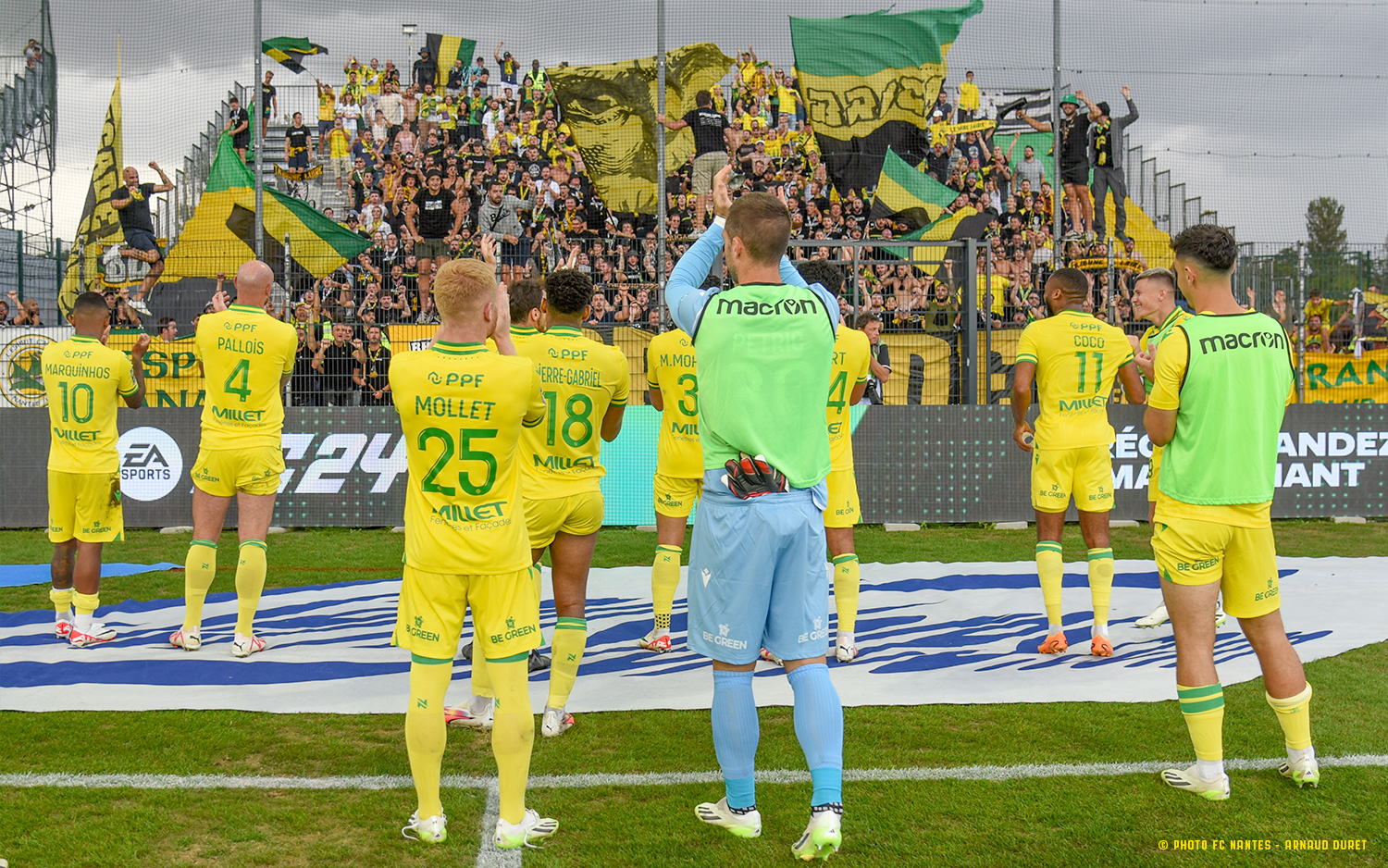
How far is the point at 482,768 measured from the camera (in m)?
4.45

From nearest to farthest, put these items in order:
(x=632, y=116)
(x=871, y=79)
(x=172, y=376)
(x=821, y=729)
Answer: (x=821, y=729) → (x=172, y=376) → (x=632, y=116) → (x=871, y=79)

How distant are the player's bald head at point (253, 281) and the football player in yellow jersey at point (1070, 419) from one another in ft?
15.4

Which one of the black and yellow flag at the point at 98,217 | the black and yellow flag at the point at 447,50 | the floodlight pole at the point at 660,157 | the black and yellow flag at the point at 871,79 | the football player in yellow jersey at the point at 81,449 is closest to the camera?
the football player in yellow jersey at the point at 81,449

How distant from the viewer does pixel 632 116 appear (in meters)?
12.8

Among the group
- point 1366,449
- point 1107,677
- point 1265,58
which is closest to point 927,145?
point 1265,58

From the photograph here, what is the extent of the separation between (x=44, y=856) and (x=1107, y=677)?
5.06 meters

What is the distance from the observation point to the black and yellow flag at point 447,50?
44.5ft

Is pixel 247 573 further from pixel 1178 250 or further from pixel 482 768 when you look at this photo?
pixel 1178 250

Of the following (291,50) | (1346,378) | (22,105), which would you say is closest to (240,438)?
(291,50)

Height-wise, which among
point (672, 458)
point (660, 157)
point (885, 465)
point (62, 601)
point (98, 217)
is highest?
point (660, 157)

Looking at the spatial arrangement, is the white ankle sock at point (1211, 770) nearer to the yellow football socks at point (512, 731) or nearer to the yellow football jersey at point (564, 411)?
the yellow football socks at point (512, 731)

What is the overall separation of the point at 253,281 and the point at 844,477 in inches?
152

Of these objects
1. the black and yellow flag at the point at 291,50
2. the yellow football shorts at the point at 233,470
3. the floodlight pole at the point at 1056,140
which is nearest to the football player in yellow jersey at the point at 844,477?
the yellow football shorts at the point at 233,470

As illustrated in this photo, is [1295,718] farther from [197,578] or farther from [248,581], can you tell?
[197,578]
